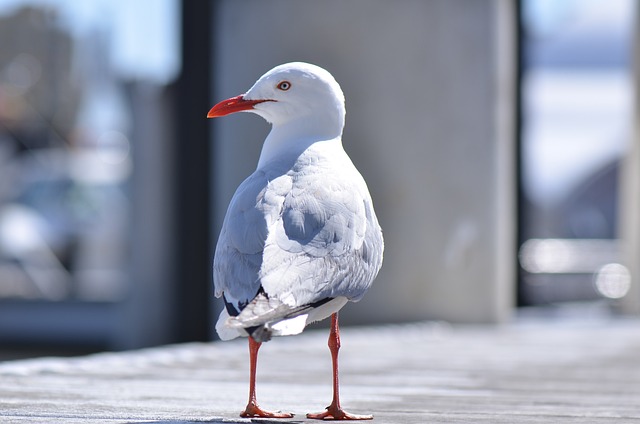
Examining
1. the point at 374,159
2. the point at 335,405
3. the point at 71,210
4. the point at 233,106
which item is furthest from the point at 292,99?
the point at 71,210

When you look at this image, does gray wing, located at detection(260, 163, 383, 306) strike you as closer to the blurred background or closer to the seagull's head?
the seagull's head

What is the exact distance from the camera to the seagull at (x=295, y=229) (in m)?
3.24

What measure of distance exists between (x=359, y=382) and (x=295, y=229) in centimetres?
198

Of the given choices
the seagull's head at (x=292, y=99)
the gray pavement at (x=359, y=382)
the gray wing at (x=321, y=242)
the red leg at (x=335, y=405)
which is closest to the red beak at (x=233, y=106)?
the seagull's head at (x=292, y=99)

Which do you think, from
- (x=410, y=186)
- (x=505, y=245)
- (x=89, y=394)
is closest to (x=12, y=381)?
(x=89, y=394)

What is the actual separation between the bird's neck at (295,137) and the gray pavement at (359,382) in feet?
2.55

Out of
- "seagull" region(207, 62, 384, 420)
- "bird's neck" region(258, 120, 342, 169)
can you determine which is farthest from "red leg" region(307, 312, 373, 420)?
"bird's neck" region(258, 120, 342, 169)

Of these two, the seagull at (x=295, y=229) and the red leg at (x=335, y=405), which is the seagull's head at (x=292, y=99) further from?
the red leg at (x=335, y=405)

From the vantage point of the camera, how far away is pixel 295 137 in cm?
386

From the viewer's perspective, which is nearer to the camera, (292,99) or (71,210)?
(292,99)

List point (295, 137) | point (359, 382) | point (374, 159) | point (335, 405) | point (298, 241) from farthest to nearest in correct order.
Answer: point (374, 159), point (359, 382), point (295, 137), point (335, 405), point (298, 241)

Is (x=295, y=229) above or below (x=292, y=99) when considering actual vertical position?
below

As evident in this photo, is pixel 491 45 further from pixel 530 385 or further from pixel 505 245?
pixel 530 385

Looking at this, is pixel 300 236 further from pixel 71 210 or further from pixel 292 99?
pixel 71 210
